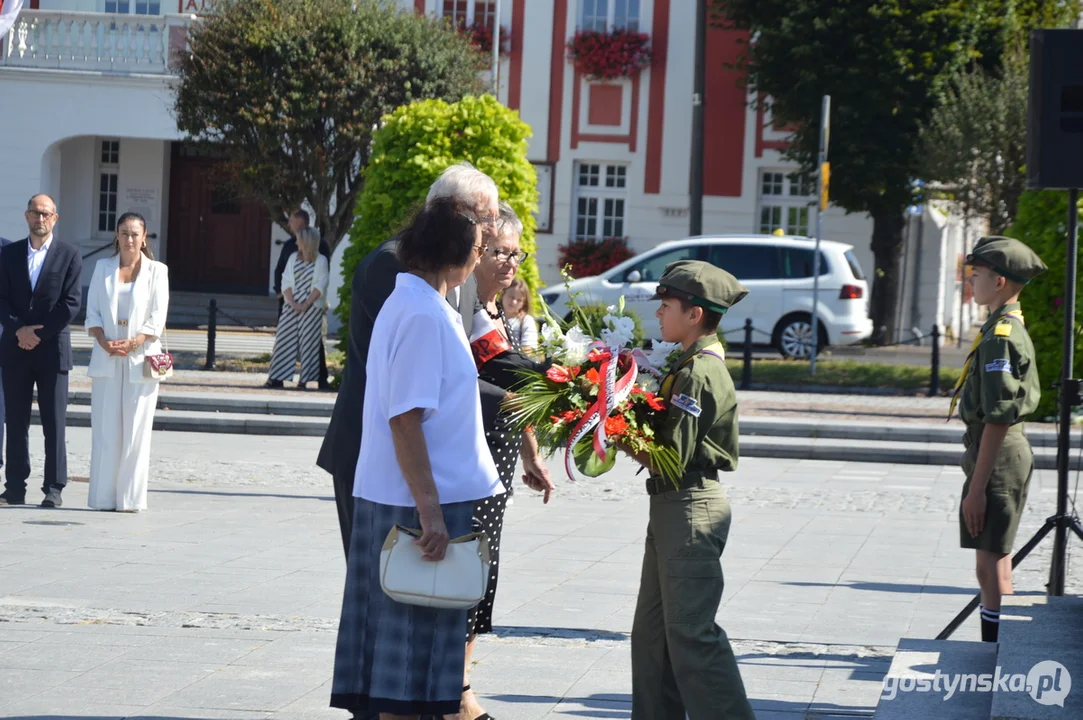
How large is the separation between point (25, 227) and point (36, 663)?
24.3 m

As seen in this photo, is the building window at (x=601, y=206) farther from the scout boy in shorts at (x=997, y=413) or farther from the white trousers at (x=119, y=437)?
the scout boy in shorts at (x=997, y=413)

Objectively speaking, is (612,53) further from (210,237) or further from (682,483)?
(682,483)

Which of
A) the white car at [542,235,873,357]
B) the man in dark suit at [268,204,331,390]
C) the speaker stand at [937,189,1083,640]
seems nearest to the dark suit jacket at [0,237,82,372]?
the speaker stand at [937,189,1083,640]

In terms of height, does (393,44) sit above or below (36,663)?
above

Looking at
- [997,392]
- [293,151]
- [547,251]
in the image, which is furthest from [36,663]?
[547,251]

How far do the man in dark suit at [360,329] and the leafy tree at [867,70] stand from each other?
921 inches

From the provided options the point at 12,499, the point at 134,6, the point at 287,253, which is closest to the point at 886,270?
the point at 287,253

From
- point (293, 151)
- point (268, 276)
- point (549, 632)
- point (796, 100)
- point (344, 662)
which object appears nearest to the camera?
point (344, 662)

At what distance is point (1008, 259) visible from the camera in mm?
5715

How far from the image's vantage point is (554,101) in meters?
31.3

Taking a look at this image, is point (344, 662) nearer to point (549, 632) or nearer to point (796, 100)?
point (549, 632)

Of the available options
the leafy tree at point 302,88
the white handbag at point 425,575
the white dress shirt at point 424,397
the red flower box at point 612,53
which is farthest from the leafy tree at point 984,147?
the white handbag at point 425,575

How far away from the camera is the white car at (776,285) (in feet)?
76.0

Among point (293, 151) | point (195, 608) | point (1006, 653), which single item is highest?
point (293, 151)
